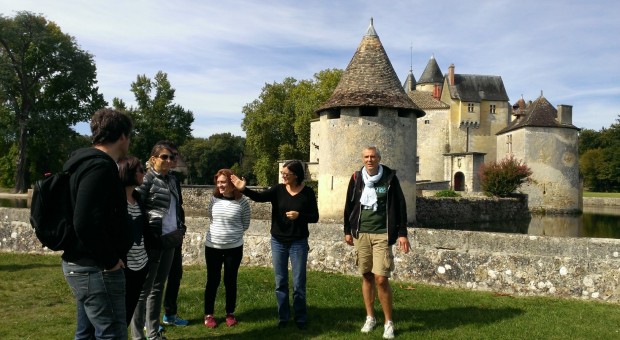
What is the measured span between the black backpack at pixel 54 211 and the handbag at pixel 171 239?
1.62m

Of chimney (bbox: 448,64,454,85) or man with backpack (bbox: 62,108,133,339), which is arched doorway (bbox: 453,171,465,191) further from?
man with backpack (bbox: 62,108,133,339)

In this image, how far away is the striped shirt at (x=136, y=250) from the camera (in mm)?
3982

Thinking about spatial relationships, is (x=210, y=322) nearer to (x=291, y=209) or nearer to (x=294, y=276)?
(x=294, y=276)

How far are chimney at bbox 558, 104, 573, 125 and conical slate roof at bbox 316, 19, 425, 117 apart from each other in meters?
23.9

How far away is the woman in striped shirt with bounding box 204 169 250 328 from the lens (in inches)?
211

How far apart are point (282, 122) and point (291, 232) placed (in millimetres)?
42164

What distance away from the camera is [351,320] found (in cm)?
549

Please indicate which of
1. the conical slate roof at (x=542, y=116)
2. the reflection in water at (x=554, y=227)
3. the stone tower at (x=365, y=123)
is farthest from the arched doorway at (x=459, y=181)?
the stone tower at (x=365, y=123)

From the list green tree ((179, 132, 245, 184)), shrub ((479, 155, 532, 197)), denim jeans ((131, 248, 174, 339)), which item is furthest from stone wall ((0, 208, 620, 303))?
green tree ((179, 132, 245, 184))

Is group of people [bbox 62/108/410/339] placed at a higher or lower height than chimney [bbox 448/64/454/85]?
lower

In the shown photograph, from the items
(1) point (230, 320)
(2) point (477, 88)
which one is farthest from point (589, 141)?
(1) point (230, 320)

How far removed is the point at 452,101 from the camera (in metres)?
47.7

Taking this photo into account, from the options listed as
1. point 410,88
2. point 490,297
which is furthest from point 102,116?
point 410,88

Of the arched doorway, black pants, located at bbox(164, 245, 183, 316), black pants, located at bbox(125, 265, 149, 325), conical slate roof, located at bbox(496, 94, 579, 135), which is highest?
conical slate roof, located at bbox(496, 94, 579, 135)
